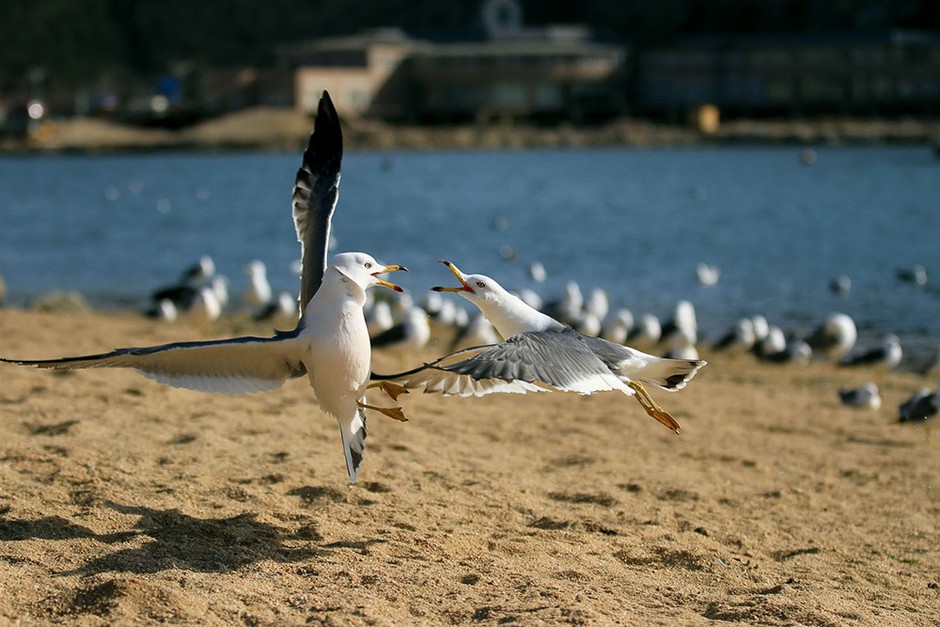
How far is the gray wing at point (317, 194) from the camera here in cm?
668

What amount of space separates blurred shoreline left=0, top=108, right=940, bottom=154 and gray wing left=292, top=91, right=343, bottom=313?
74.7 metres

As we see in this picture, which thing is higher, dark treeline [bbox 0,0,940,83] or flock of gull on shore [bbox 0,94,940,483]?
flock of gull on shore [bbox 0,94,940,483]

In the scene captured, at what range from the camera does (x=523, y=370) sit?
521 cm

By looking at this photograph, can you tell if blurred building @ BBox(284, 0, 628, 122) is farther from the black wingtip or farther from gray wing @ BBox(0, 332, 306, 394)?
gray wing @ BBox(0, 332, 306, 394)

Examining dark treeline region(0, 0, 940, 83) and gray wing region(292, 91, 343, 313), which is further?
dark treeline region(0, 0, 940, 83)

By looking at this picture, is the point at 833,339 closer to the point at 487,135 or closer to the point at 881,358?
the point at 881,358

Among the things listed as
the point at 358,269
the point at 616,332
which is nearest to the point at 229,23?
the point at 616,332

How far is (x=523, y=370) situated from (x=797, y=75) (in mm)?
89239

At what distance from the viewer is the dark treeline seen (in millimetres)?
120312

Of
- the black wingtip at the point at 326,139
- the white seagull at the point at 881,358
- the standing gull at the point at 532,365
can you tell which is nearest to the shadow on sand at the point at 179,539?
the standing gull at the point at 532,365

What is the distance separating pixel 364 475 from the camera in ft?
22.7

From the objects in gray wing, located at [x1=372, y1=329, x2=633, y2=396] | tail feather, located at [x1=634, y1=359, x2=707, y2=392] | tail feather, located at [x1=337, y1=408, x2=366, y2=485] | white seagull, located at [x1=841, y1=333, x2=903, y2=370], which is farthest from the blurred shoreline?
gray wing, located at [x1=372, y1=329, x2=633, y2=396]

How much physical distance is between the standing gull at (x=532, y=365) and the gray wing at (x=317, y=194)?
85cm

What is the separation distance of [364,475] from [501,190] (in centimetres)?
4299
